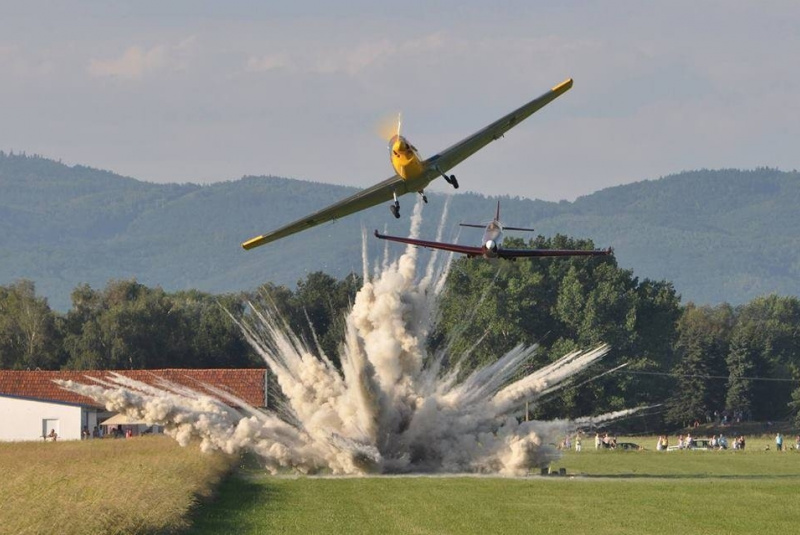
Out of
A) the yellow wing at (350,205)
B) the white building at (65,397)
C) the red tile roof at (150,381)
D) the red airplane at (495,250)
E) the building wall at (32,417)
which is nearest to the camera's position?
the yellow wing at (350,205)

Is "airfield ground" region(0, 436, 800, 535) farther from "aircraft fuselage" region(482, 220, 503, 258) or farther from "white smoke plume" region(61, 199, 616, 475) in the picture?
"aircraft fuselage" region(482, 220, 503, 258)

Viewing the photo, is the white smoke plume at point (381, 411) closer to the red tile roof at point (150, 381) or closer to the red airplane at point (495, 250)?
the red airplane at point (495, 250)

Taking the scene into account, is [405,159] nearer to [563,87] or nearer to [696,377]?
[563,87]

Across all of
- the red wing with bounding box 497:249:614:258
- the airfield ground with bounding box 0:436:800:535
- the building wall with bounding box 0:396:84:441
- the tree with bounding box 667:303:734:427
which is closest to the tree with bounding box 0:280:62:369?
the building wall with bounding box 0:396:84:441

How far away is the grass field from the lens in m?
28.4

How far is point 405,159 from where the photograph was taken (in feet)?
142

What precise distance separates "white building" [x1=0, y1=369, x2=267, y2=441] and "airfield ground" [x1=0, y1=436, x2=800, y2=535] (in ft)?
69.7

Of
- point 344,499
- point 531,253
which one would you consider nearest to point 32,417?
point 344,499

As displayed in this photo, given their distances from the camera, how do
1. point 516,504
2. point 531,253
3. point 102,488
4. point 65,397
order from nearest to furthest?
point 102,488 → point 516,504 → point 531,253 → point 65,397

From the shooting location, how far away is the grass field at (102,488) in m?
28.4

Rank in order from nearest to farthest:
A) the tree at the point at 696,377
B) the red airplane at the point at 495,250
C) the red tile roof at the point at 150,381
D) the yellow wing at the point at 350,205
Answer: the yellow wing at the point at 350,205 < the red airplane at the point at 495,250 < the red tile roof at the point at 150,381 < the tree at the point at 696,377

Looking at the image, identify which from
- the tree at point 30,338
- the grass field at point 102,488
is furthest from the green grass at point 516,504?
the tree at point 30,338

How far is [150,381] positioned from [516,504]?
47772 mm

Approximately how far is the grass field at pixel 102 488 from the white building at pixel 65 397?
89.1 ft
